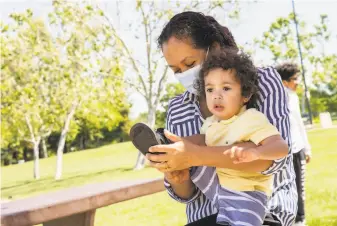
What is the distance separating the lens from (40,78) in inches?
874

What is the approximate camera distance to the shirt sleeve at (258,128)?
1.59m

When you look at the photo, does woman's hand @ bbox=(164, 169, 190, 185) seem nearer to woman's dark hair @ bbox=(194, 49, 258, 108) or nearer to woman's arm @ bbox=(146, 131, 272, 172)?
woman's arm @ bbox=(146, 131, 272, 172)

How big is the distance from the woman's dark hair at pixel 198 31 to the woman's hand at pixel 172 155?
1.57 ft

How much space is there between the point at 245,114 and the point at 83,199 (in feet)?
5.75

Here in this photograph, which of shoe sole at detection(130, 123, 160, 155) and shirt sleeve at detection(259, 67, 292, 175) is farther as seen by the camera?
shirt sleeve at detection(259, 67, 292, 175)

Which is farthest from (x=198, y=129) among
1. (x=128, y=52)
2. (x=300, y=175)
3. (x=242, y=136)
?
(x=128, y=52)

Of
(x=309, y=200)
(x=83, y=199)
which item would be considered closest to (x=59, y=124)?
(x=309, y=200)

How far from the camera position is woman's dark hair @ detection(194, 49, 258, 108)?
168 cm

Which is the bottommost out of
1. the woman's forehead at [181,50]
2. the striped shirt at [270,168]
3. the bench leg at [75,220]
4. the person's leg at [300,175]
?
the person's leg at [300,175]

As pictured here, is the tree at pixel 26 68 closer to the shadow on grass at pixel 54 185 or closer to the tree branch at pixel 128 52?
the tree branch at pixel 128 52

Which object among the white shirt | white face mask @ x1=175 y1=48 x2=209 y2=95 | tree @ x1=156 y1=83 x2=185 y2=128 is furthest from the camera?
tree @ x1=156 y1=83 x2=185 y2=128

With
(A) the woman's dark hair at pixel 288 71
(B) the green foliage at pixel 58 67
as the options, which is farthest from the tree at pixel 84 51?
(A) the woman's dark hair at pixel 288 71

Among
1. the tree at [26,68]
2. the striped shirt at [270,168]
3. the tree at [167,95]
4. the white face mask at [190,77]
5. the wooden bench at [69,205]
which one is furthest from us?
the tree at [167,95]

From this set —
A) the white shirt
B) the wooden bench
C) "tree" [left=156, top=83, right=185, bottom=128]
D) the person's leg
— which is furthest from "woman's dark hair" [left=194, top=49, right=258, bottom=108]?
"tree" [left=156, top=83, right=185, bottom=128]
